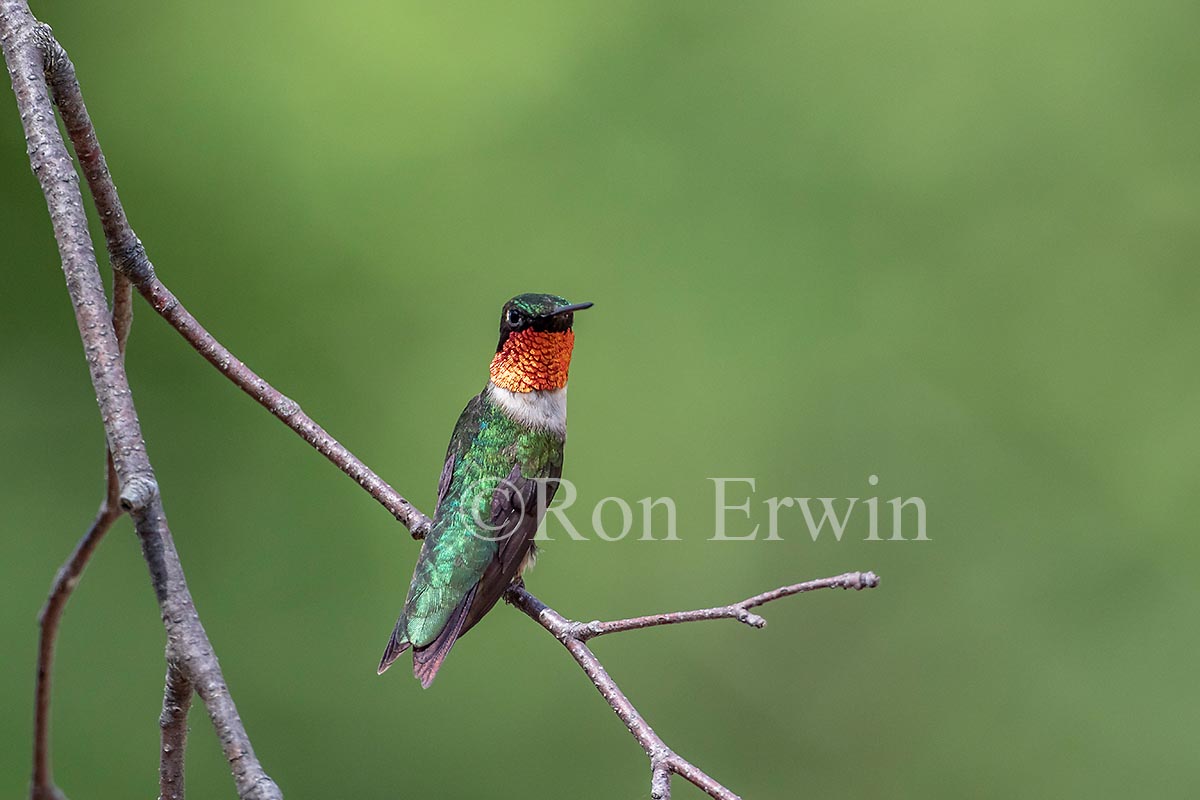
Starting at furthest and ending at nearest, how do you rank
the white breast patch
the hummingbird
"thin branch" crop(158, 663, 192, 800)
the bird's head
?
the white breast patch
the bird's head
the hummingbird
"thin branch" crop(158, 663, 192, 800)

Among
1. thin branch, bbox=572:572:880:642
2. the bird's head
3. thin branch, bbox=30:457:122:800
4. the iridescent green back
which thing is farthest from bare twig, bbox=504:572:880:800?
thin branch, bbox=30:457:122:800

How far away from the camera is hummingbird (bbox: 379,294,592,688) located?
244cm

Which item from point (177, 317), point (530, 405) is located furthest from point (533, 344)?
point (177, 317)

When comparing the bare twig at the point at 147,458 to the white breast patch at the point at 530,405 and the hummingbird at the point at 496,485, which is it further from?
the white breast patch at the point at 530,405

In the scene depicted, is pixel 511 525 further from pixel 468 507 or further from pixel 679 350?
pixel 679 350

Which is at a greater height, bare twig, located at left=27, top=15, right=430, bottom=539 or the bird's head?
the bird's head

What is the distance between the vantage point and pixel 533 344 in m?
2.68

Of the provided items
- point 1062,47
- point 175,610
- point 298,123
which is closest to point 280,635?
point 298,123

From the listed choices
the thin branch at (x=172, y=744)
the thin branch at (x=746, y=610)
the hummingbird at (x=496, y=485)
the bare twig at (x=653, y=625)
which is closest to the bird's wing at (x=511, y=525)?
the hummingbird at (x=496, y=485)

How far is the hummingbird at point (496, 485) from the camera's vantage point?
2.44m

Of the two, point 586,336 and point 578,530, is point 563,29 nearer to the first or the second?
point 586,336

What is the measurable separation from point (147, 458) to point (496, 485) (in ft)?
5.14

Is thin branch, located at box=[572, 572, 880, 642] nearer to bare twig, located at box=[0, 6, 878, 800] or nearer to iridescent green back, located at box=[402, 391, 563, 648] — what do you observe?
bare twig, located at box=[0, 6, 878, 800]

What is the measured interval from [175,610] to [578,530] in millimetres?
3436
